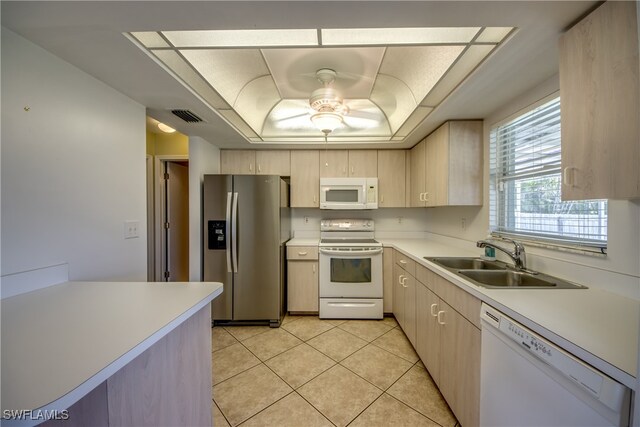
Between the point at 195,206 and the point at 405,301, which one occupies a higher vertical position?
the point at 195,206

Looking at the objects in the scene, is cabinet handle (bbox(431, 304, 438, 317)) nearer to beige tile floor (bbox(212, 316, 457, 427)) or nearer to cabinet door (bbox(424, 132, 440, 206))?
beige tile floor (bbox(212, 316, 457, 427))

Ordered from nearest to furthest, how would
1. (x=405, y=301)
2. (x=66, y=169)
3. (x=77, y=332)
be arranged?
(x=77, y=332) < (x=66, y=169) < (x=405, y=301)

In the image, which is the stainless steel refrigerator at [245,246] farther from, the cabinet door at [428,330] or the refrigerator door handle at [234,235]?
the cabinet door at [428,330]

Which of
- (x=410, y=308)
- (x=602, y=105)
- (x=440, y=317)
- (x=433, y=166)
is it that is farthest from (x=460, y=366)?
(x=433, y=166)

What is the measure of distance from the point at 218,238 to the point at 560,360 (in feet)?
8.94

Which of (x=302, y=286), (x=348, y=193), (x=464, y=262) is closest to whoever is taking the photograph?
(x=464, y=262)

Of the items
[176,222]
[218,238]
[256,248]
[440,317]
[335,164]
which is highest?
[335,164]

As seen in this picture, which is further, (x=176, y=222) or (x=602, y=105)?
(x=176, y=222)

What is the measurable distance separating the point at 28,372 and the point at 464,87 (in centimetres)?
232

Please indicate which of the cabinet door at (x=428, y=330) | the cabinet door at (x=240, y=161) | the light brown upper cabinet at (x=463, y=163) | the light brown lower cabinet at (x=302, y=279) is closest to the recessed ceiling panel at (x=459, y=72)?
the light brown upper cabinet at (x=463, y=163)

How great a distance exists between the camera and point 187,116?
6.82ft

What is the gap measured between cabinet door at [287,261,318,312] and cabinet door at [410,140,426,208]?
4.82ft

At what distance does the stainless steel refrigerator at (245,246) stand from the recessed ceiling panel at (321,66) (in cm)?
101

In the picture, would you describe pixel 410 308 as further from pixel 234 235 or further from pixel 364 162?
pixel 234 235
